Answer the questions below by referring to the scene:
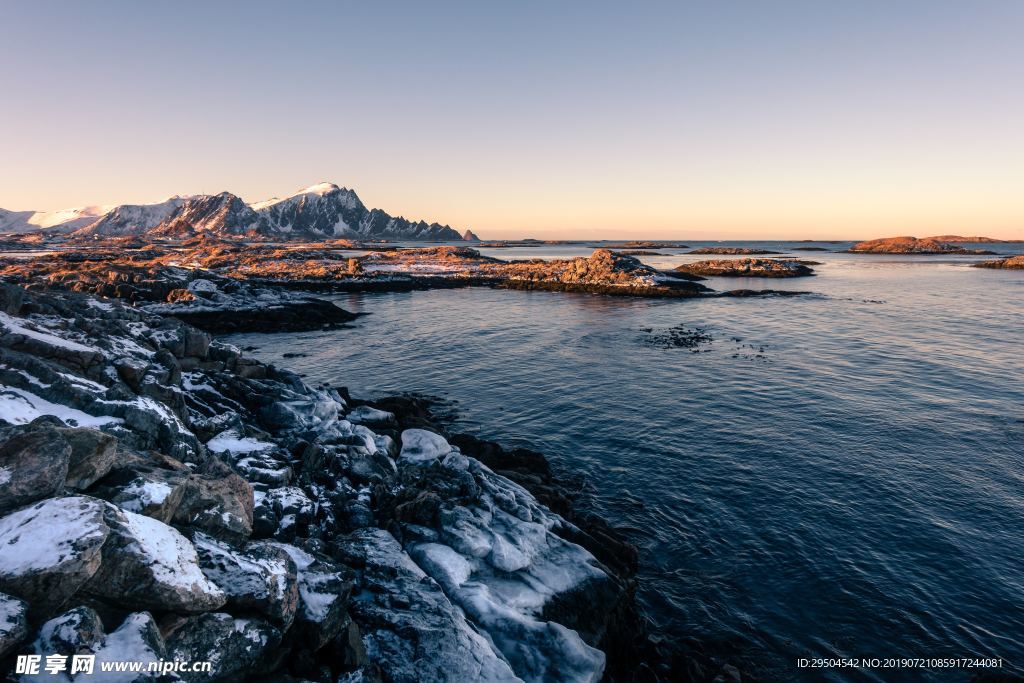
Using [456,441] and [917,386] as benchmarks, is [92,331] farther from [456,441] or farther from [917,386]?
[917,386]

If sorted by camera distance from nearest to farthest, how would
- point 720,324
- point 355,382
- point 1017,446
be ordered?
point 1017,446 → point 355,382 → point 720,324

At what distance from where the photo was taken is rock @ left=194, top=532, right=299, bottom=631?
7.71 metres

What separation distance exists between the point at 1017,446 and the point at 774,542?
56.7 ft

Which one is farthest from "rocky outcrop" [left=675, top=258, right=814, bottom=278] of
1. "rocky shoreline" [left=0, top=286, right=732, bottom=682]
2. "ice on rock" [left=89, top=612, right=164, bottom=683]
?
"ice on rock" [left=89, top=612, right=164, bottom=683]

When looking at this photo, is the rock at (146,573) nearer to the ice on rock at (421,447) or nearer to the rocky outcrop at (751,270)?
the ice on rock at (421,447)

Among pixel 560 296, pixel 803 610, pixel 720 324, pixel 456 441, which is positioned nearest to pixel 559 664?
pixel 803 610

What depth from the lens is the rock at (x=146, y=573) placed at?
6.64m

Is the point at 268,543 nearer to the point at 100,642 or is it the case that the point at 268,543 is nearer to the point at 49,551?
the point at 100,642

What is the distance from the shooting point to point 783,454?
23062 millimetres

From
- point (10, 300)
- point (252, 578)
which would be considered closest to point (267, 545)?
point (252, 578)

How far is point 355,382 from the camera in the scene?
35375mm

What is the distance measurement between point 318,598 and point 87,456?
4.74 meters

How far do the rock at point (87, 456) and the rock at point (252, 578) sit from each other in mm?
2030

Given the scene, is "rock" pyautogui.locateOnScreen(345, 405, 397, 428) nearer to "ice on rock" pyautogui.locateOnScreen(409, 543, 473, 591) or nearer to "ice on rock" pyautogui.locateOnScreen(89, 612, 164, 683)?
"ice on rock" pyautogui.locateOnScreen(409, 543, 473, 591)
